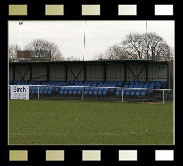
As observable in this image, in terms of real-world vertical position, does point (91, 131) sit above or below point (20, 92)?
below

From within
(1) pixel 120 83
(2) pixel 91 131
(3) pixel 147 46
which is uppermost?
(3) pixel 147 46

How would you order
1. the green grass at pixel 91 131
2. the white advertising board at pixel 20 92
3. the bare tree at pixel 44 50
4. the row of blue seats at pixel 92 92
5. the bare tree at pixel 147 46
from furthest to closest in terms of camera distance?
1. the bare tree at pixel 44 50
2. the bare tree at pixel 147 46
3. the white advertising board at pixel 20 92
4. the row of blue seats at pixel 92 92
5. the green grass at pixel 91 131

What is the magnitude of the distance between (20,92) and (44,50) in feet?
63.2

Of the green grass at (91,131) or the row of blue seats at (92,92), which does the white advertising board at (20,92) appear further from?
the green grass at (91,131)

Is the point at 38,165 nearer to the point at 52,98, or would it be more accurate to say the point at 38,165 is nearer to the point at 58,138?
the point at 58,138

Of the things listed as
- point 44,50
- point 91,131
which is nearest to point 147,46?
point 44,50

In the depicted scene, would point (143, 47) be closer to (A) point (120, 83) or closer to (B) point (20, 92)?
(A) point (120, 83)

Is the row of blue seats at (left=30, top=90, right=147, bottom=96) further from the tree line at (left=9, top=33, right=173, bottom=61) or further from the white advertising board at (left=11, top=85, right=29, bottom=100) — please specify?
the tree line at (left=9, top=33, right=173, bottom=61)

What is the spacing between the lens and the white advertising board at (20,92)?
27203 mm

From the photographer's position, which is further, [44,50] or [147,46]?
[44,50]

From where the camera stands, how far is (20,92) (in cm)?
2762

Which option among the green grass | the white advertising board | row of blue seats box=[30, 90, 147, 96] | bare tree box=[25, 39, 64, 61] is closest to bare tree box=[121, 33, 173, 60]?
bare tree box=[25, 39, 64, 61]

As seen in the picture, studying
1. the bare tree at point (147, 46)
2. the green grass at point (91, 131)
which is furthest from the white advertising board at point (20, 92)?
the bare tree at point (147, 46)

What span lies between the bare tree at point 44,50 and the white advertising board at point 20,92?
51.0 feet
